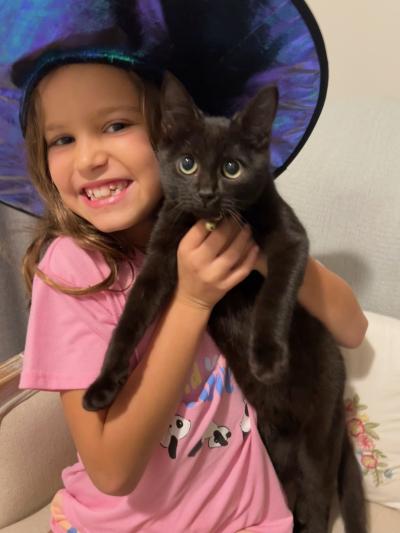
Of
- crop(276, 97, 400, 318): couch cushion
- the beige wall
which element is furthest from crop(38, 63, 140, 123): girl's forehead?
the beige wall

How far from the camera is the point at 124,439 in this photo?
72 cm

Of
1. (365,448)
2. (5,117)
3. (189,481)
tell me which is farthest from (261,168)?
(365,448)

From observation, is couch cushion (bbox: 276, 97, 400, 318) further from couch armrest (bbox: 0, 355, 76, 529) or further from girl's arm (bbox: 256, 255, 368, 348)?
couch armrest (bbox: 0, 355, 76, 529)

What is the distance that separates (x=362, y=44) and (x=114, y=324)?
0.99 metres

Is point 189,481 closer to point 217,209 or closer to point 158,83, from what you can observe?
point 217,209

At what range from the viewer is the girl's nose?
0.73 metres

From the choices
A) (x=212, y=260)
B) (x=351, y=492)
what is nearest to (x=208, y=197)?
(x=212, y=260)

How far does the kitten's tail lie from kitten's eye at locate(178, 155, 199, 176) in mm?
622

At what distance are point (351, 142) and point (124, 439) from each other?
81 cm

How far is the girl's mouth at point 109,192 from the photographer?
774 mm

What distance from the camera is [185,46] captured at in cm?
70

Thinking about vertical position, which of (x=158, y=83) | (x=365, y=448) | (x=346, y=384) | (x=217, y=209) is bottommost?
(x=365, y=448)

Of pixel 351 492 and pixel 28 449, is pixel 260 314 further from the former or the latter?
pixel 28 449

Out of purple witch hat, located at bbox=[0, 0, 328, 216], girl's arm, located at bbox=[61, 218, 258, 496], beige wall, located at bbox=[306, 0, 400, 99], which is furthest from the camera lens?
beige wall, located at bbox=[306, 0, 400, 99]
